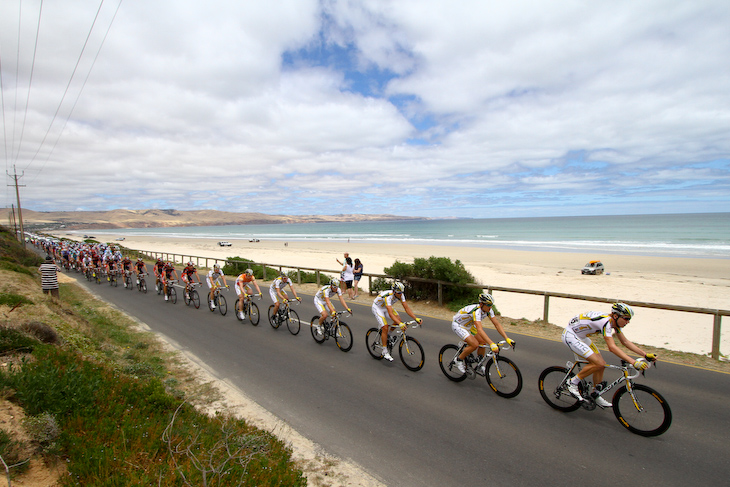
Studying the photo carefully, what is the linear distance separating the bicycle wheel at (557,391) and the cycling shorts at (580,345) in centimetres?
40

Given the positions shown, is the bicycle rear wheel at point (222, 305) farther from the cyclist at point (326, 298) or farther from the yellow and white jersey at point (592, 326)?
the yellow and white jersey at point (592, 326)

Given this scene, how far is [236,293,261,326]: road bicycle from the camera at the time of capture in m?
11.5

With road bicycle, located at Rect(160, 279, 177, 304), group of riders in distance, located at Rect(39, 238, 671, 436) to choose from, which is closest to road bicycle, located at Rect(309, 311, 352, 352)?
group of riders in distance, located at Rect(39, 238, 671, 436)

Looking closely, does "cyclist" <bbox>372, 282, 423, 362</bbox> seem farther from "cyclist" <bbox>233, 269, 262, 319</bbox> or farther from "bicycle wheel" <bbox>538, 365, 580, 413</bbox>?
"cyclist" <bbox>233, 269, 262, 319</bbox>

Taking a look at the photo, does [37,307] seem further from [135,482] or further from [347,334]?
[135,482]

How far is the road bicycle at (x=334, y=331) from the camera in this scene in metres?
8.84

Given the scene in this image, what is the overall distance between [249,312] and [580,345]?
944 centimetres

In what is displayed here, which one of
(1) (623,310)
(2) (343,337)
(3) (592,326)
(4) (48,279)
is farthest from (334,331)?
(4) (48,279)

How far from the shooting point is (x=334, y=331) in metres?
9.02

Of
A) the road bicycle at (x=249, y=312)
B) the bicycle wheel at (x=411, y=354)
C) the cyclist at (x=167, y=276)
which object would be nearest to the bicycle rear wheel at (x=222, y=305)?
the road bicycle at (x=249, y=312)

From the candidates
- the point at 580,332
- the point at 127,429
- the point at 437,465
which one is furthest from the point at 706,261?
the point at 127,429

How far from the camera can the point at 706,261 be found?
1332 inches

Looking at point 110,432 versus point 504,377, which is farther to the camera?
point 504,377

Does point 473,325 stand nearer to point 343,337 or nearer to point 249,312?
point 343,337
